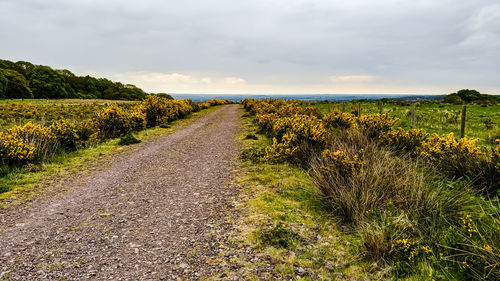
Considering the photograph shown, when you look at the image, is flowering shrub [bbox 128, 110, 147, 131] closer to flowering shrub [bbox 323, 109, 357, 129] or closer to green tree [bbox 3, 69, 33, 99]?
flowering shrub [bbox 323, 109, 357, 129]

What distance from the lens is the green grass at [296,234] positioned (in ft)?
11.9

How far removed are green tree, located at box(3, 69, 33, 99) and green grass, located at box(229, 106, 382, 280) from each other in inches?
3042

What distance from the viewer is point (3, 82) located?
55.6m

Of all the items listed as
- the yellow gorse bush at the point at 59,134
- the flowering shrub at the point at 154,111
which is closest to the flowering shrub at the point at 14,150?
the yellow gorse bush at the point at 59,134

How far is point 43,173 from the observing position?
790 cm

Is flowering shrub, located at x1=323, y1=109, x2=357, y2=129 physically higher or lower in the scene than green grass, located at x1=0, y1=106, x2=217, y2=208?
higher

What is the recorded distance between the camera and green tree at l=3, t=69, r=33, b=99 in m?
59.3

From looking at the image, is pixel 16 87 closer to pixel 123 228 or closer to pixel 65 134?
pixel 65 134

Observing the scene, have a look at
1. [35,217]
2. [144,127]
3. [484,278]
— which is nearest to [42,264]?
[35,217]

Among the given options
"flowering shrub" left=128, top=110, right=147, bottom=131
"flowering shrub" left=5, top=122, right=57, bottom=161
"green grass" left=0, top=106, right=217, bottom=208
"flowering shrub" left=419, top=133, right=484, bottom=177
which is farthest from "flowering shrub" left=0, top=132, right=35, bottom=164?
"flowering shrub" left=419, top=133, right=484, bottom=177

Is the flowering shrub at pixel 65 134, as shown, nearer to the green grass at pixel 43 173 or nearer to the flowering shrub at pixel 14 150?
the green grass at pixel 43 173

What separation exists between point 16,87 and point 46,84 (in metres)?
7.91

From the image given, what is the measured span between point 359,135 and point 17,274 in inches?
345

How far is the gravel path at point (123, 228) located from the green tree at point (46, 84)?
79.1 metres
